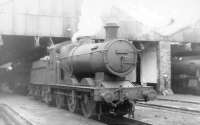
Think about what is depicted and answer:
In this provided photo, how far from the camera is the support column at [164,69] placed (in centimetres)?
2239

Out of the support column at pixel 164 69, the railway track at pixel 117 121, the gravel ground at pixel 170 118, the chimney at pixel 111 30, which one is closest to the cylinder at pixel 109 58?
the chimney at pixel 111 30

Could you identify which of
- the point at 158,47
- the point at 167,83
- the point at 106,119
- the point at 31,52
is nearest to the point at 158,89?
the point at 167,83

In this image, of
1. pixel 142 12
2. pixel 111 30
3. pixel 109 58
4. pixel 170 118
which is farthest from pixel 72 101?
pixel 142 12

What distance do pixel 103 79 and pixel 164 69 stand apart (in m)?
13.2

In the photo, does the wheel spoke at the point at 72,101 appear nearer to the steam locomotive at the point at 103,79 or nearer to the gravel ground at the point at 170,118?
the steam locomotive at the point at 103,79

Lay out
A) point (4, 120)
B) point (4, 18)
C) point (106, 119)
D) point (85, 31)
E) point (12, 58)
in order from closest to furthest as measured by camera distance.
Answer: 1. point (106, 119)
2. point (4, 120)
3. point (85, 31)
4. point (4, 18)
5. point (12, 58)

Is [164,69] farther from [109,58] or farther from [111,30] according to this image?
[109,58]

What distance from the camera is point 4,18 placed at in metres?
19.1

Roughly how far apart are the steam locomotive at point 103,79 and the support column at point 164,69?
37.0ft

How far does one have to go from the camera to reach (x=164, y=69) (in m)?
22.7

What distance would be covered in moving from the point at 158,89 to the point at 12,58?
12.3 metres

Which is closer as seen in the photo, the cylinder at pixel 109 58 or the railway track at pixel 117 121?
the railway track at pixel 117 121

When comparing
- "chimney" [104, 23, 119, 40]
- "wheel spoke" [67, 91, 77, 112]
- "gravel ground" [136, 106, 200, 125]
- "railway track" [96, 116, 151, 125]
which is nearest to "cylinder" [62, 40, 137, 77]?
"chimney" [104, 23, 119, 40]

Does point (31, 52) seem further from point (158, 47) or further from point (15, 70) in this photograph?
point (158, 47)
